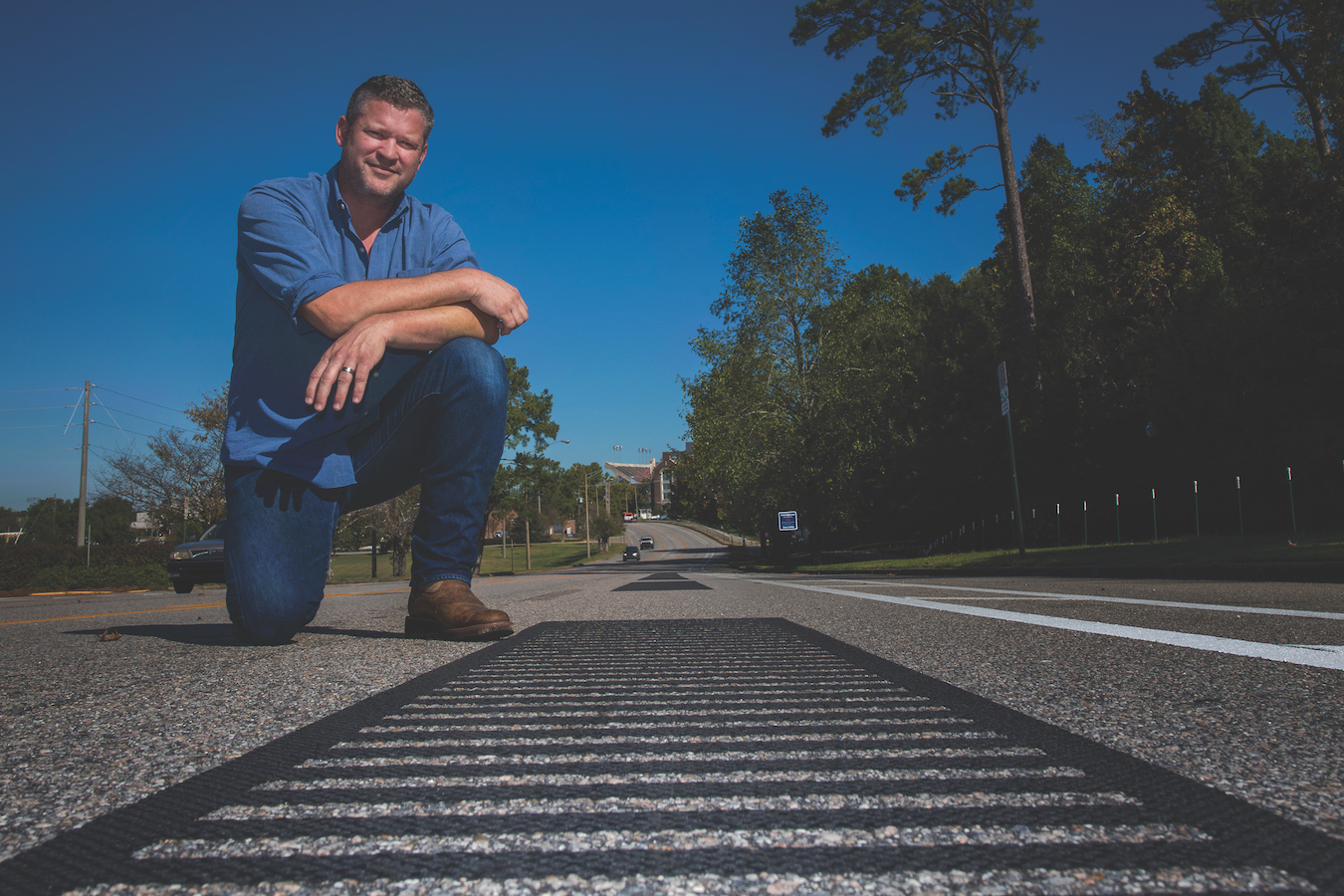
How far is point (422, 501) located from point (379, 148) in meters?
1.31

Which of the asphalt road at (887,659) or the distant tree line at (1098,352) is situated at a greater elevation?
the distant tree line at (1098,352)

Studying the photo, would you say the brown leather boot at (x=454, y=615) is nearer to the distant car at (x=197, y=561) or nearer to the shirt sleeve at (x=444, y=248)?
the shirt sleeve at (x=444, y=248)

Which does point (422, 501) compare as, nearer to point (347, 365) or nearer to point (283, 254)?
point (347, 365)

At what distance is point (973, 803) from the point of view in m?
0.89

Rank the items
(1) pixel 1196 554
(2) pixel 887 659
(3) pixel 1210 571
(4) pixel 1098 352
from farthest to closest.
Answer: (4) pixel 1098 352 < (1) pixel 1196 554 < (3) pixel 1210 571 < (2) pixel 887 659

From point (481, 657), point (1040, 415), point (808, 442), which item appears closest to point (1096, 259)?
point (1040, 415)

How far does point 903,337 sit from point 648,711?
30.4 meters

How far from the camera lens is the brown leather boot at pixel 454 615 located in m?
2.62

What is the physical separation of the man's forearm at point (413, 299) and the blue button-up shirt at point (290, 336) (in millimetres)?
55

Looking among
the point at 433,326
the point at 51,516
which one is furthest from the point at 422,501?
the point at 51,516

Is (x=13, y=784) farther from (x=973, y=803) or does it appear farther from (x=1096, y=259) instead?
(x=1096, y=259)

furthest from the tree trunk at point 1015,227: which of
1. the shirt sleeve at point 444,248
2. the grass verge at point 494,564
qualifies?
the grass verge at point 494,564

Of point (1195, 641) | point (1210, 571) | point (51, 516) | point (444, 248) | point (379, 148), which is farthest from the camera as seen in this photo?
point (51, 516)

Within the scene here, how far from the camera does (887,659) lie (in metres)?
2.22
